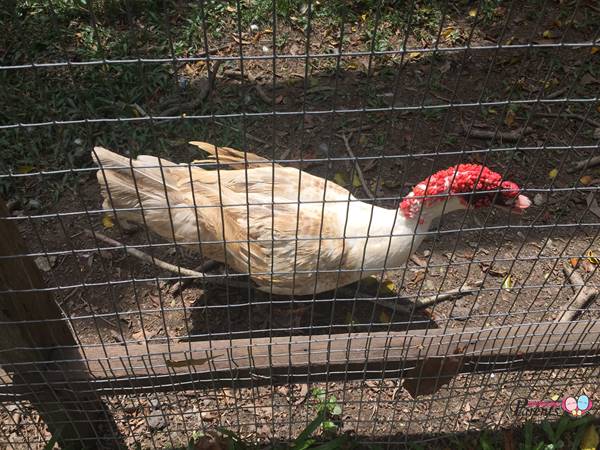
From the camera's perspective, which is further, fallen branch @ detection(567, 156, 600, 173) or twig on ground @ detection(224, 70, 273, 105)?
twig on ground @ detection(224, 70, 273, 105)

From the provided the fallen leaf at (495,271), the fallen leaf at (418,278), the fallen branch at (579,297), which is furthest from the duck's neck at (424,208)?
the fallen branch at (579,297)

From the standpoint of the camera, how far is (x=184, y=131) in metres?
3.79

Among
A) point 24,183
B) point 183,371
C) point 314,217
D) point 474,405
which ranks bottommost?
point 474,405

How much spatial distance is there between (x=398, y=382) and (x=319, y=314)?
597mm

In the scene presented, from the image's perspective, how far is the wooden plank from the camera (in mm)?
2188

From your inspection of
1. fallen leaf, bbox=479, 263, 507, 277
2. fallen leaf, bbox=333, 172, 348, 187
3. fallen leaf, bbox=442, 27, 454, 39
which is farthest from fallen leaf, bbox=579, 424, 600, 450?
fallen leaf, bbox=442, 27, 454, 39

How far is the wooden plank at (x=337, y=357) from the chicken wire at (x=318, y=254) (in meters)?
0.01

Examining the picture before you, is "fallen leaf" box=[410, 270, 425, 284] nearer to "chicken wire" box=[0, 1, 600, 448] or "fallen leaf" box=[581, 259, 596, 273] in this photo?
"chicken wire" box=[0, 1, 600, 448]

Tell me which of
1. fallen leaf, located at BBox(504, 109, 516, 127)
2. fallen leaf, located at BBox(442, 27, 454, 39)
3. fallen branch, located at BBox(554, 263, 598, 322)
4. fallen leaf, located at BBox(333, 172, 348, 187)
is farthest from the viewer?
fallen leaf, located at BBox(442, 27, 454, 39)

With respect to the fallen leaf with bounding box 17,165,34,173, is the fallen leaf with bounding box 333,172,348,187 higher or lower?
higher

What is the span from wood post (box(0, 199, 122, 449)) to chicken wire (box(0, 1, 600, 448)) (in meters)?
0.07

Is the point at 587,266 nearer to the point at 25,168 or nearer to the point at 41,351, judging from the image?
the point at 41,351

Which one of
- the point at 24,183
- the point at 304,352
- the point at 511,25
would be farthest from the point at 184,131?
the point at 511,25

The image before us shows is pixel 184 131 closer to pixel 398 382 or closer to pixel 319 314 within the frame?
pixel 319 314
